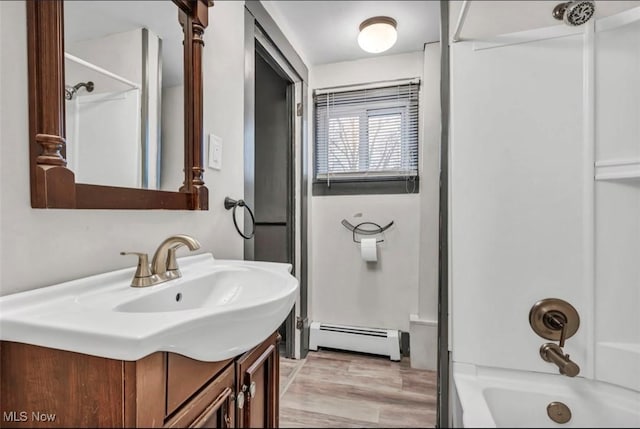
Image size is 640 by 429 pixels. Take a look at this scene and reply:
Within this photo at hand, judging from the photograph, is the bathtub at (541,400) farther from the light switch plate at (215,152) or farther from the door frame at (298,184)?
the door frame at (298,184)

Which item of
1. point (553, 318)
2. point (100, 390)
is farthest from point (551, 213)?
point (100, 390)

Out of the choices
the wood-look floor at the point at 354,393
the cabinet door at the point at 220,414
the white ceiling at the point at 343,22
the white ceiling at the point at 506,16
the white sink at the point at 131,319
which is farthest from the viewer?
the white ceiling at the point at 343,22

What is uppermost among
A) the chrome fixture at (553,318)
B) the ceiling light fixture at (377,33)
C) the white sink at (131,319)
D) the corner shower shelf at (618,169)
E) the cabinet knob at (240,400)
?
the ceiling light fixture at (377,33)

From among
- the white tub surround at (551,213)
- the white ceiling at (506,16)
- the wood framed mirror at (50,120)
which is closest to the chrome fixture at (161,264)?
the wood framed mirror at (50,120)

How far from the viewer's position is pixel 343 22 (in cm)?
164

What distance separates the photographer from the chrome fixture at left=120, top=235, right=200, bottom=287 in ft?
2.28

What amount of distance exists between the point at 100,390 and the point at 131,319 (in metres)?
0.10

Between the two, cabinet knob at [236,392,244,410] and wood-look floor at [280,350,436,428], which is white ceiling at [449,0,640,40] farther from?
wood-look floor at [280,350,436,428]

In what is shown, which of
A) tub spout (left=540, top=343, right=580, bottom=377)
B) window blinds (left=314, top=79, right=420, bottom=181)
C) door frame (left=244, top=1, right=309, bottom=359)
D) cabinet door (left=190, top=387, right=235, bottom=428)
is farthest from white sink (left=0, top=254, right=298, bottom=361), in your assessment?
window blinds (left=314, top=79, right=420, bottom=181)

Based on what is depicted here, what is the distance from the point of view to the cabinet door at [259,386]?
704 millimetres

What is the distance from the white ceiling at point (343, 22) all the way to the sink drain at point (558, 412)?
1.74m

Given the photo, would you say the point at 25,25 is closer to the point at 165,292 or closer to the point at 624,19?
the point at 165,292

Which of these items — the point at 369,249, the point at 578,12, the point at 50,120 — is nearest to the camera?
the point at 50,120

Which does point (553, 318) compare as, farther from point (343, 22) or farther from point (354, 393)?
point (343, 22)
